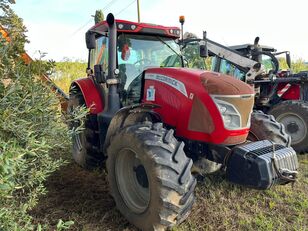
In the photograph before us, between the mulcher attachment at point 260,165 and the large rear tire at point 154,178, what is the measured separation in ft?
1.52

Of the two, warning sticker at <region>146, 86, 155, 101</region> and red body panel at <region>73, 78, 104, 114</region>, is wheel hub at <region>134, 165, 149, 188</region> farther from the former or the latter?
red body panel at <region>73, 78, 104, 114</region>

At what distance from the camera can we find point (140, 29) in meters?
3.64

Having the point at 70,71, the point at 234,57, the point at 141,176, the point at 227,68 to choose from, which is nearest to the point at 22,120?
the point at 141,176

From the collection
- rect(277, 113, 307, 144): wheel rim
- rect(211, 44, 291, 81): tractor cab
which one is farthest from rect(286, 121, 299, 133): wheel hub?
rect(211, 44, 291, 81): tractor cab

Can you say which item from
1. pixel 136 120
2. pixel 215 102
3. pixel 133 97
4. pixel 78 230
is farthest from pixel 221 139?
pixel 78 230

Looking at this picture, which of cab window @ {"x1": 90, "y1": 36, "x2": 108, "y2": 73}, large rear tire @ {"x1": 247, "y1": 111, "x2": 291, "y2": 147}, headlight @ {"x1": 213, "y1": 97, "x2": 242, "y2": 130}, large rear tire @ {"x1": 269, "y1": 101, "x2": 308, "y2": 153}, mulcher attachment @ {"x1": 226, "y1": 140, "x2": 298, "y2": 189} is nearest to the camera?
mulcher attachment @ {"x1": 226, "y1": 140, "x2": 298, "y2": 189}

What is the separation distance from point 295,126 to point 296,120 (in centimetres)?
11

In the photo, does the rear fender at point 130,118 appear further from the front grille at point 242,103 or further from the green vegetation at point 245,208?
the green vegetation at point 245,208

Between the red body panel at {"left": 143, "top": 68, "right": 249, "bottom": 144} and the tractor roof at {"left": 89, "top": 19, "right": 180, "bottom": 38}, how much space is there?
0.62 metres

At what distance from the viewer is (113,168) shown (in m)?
3.07

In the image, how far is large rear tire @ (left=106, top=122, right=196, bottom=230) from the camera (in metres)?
2.46

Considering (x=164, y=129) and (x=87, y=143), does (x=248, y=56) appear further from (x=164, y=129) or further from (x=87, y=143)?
(x=164, y=129)

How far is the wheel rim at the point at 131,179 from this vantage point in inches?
117

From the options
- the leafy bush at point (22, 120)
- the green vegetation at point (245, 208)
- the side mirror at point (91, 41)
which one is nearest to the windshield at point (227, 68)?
the green vegetation at point (245, 208)
